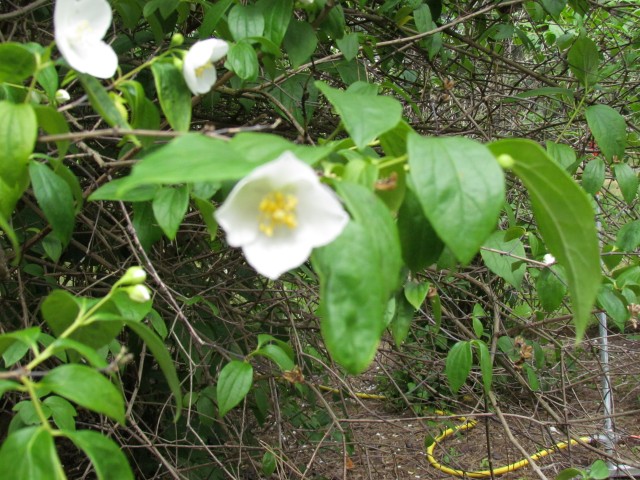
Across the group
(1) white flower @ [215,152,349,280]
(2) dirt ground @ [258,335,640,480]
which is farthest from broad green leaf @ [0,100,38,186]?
(2) dirt ground @ [258,335,640,480]

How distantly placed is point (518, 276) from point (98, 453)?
4.85 ft

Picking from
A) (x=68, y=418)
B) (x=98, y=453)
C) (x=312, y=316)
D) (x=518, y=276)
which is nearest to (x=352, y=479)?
(x=312, y=316)

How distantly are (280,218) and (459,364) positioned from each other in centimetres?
128

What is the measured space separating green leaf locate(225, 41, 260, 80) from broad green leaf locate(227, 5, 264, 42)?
0.11 m

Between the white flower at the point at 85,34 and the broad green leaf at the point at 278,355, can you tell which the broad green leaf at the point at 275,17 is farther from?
the broad green leaf at the point at 278,355

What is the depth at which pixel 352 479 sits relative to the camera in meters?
3.18

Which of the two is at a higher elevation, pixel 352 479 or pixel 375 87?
pixel 375 87

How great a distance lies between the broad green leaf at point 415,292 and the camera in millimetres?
1562

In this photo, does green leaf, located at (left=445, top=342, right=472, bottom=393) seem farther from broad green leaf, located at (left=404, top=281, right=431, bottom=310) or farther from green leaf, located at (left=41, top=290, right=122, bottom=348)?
green leaf, located at (left=41, top=290, right=122, bottom=348)

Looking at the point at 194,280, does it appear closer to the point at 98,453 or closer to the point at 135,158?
the point at 135,158

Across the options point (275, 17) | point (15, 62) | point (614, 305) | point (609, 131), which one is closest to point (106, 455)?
point (15, 62)

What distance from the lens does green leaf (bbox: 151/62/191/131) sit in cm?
95

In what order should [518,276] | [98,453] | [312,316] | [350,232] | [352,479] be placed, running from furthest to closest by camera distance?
[352,479]
[312,316]
[518,276]
[98,453]
[350,232]

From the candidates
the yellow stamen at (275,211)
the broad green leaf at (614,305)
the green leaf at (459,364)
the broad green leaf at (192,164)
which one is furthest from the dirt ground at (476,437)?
the broad green leaf at (192,164)
